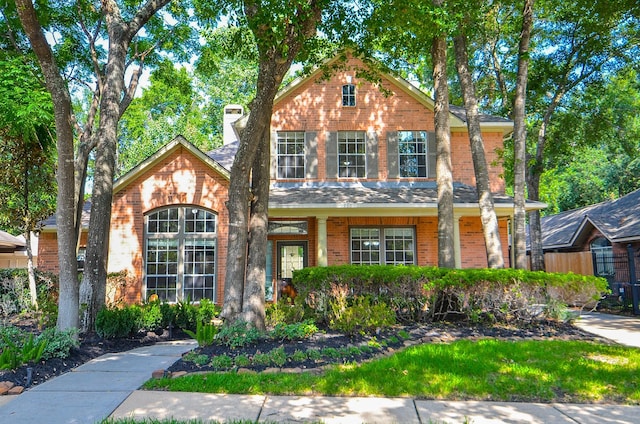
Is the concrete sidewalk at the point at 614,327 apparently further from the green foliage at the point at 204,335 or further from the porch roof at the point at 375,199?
the green foliage at the point at 204,335

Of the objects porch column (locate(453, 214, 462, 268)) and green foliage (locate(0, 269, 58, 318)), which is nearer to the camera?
green foliage (locate(0, 269, 58, 318))

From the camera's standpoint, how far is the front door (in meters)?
14.6

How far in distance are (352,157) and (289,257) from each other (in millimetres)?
4037

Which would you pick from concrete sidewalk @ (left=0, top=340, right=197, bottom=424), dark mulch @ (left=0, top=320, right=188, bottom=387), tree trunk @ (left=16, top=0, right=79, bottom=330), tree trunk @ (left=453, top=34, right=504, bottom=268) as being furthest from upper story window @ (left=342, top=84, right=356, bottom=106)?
concrete sidewalk @ (left=0, top=340, right=197, bottom=424)

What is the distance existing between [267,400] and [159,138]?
30550 mm

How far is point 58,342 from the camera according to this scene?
6730mm

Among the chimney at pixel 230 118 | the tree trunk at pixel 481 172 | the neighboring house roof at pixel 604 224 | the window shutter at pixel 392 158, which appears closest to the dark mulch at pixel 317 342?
the tree trunk at pixel 481 172

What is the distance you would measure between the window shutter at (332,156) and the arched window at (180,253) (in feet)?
13.8

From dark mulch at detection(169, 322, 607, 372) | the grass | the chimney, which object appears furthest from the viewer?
the chimney

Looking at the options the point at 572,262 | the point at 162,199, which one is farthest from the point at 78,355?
the point at 572,262

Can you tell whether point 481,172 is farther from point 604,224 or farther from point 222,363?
point 604,224

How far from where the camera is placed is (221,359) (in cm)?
618

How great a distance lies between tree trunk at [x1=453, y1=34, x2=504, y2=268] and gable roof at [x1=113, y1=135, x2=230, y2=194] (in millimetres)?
7079

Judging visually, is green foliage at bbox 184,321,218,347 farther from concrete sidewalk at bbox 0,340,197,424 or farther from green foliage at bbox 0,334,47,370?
green foliage at bbox 0,334,47,370
